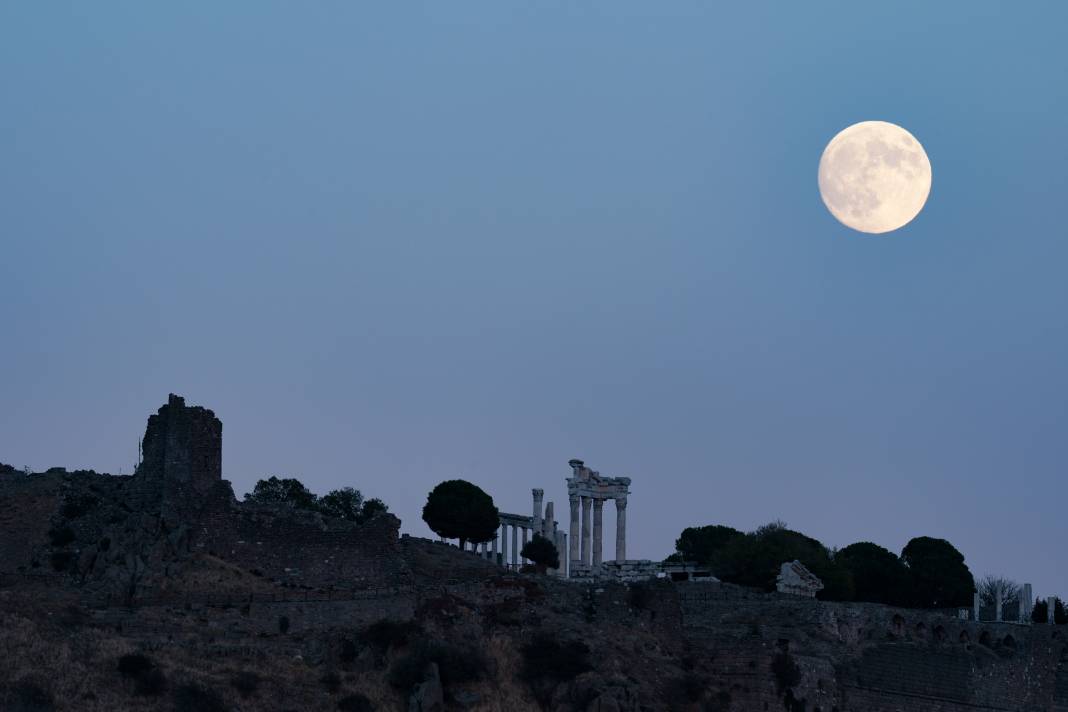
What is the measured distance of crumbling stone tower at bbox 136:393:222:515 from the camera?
80000 millimetres

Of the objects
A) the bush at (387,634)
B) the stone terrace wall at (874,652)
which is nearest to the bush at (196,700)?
the bush at (387,634)

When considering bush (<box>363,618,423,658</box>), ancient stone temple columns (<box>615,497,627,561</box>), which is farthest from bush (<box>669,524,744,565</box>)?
bush (<box>363,618,423,658</box>)

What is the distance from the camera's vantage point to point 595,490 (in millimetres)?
109688

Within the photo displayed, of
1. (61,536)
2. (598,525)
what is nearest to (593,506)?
(598,525)

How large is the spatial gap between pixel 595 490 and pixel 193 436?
33574mm

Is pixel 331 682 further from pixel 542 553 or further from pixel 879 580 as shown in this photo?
pixel 879 580

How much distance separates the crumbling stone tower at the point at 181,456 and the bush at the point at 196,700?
46.5ft

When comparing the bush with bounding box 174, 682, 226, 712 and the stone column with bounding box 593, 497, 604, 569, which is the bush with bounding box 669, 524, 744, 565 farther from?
the bush with bounding box 174, 682, 226, 712

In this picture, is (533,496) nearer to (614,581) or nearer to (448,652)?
(614,581)

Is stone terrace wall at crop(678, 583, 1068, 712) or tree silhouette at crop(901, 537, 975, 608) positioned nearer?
stone terrace wall at crop(678, 583, 1068, 712)

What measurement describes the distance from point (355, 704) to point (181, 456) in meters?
15.6

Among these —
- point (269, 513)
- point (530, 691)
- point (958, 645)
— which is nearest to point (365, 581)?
point (269, 513)

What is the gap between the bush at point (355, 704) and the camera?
226 ft

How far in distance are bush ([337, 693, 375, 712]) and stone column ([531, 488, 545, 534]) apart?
4095 cm
